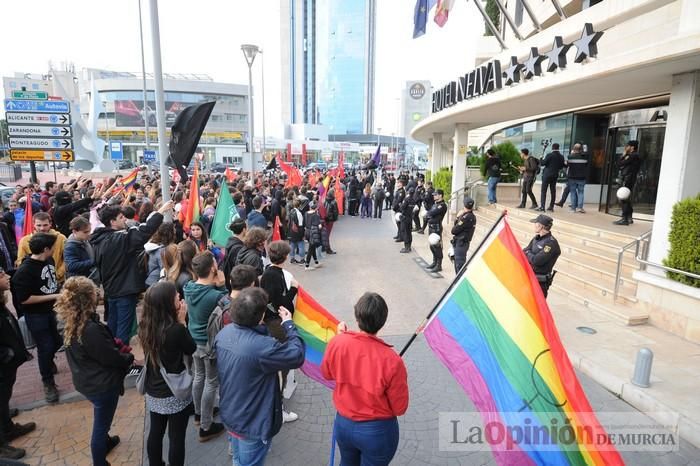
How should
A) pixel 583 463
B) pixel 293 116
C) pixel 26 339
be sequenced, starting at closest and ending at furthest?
pixel 583 463, pixel 26 339, pixel 293 116

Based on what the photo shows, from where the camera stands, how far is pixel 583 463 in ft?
7.61

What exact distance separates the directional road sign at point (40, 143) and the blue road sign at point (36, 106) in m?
0.77

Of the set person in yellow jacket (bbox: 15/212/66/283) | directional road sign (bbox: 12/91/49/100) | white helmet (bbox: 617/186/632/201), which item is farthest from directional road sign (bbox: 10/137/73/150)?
white helmet (bbox: 617/186/632/201)

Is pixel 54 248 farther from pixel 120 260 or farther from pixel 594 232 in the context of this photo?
pixel 594 232

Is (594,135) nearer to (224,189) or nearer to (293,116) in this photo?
(224,189)

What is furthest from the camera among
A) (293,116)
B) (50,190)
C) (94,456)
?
(293,116)

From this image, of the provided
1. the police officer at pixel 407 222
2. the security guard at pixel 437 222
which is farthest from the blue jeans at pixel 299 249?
the security guard at pixel 437 222

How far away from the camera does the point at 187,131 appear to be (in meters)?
6.12

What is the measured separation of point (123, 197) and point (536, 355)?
11.1 metres

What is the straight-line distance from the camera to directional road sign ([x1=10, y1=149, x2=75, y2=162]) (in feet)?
37.3

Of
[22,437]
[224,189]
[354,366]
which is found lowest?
[22,437]

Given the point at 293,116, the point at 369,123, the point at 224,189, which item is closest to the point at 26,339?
the point at 224,189

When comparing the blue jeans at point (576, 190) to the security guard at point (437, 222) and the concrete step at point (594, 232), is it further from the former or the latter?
the security guard at point (437, 222)

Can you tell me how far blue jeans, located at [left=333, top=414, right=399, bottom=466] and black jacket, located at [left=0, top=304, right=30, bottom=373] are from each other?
10.3 ft
